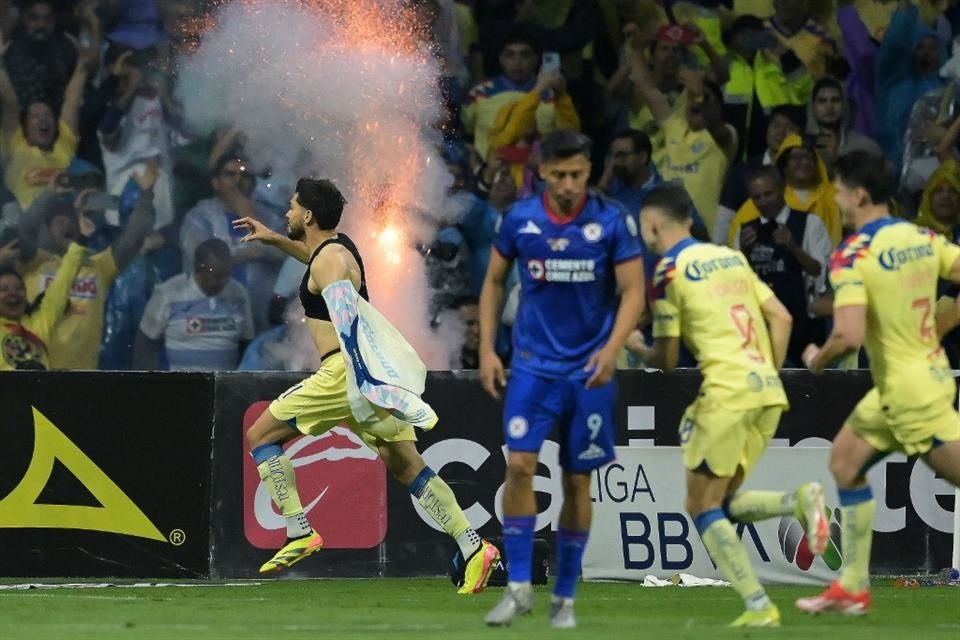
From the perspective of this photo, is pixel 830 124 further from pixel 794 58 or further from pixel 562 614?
pixel 562 614

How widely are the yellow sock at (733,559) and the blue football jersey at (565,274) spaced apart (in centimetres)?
92

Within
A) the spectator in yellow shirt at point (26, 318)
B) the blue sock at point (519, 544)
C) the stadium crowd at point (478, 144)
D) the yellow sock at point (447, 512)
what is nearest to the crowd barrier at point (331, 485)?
the yellow sock at point (447, 512)

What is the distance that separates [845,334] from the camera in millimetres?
8523

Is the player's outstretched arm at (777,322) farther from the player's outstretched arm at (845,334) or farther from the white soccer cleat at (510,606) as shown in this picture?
the white soccer cleat at (510,606)

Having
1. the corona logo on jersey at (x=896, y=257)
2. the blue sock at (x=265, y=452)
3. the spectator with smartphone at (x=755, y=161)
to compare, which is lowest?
the blue sock at (x=265, y=452)

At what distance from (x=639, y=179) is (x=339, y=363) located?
4929 mm

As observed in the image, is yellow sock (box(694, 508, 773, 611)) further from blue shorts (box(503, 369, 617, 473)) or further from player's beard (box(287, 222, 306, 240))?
player's beard (box(287, 222, 306, 240))

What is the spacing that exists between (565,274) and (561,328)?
25 cm

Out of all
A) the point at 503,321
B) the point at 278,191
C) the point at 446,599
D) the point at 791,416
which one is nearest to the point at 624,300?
the point at 446,599

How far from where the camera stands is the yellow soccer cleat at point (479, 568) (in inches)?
443

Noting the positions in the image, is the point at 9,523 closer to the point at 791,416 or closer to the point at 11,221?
the point at 11,221

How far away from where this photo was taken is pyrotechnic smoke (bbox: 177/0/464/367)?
16547 mm

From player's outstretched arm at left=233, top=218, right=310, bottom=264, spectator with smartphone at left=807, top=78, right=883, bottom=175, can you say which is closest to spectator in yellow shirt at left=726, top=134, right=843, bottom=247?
spectator with smartphone at left=807, top=78, right=883, bottom=175

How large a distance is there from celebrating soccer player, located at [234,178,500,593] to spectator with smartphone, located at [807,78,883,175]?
594 cm
